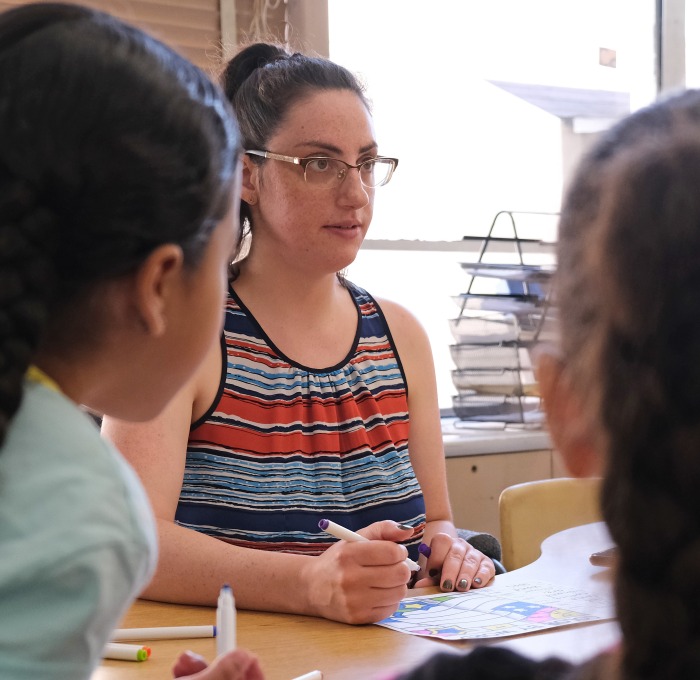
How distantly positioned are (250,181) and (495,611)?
954 millimetres

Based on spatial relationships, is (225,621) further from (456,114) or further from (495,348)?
(456,114)

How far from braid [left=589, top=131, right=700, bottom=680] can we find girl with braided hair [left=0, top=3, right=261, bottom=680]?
1.18 ft

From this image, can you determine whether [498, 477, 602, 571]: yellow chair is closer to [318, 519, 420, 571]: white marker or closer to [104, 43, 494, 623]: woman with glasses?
[104, 43, 494, 623]: woman with glasses

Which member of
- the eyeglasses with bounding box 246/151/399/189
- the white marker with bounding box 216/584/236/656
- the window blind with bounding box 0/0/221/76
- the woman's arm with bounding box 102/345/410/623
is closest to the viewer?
the white marker with bounding box 216/584/236/656

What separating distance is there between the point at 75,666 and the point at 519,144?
110 inches

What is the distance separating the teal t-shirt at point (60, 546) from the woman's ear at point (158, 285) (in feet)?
0.44

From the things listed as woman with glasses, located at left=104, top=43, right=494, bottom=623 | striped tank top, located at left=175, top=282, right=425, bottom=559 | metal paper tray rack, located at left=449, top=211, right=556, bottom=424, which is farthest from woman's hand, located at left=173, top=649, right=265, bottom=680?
metal paper tray rack, located at left=449, top=211, right=556, bottom=424

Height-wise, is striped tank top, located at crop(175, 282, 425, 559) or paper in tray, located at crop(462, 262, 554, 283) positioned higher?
paper in tray, located at crop(462, 262, 554, 283)

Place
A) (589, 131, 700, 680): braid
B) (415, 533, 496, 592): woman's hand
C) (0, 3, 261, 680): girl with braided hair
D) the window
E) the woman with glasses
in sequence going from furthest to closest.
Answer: the window < the woman with glasses < (415, 533, 496, 592): woman's hand < (0, 3, 261, 680): girl with braided hair < (589, 131, 700, 680): braid

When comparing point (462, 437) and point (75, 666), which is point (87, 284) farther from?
point (462, 437)

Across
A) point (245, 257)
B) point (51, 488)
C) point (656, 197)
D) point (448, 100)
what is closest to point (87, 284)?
point (51, 488)

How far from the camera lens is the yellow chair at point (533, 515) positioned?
6.11 ft

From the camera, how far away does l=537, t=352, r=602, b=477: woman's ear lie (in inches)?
22.3

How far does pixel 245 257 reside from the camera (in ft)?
6.22
